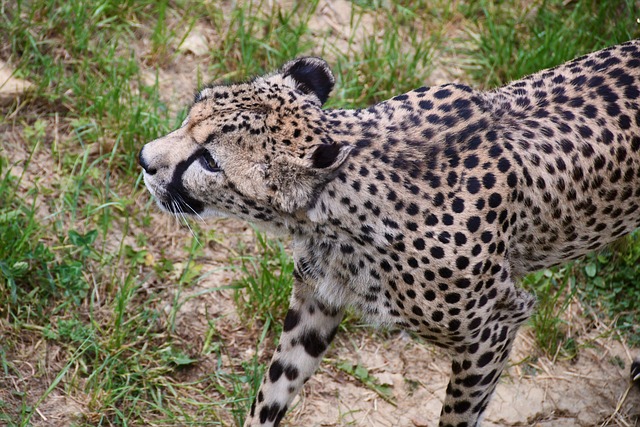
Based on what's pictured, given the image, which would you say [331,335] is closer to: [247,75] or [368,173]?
[368,173]

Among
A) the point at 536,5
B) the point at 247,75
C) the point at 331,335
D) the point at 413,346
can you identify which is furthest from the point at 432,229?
the point at 536,5

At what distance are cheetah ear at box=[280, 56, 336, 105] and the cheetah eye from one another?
1.78ft

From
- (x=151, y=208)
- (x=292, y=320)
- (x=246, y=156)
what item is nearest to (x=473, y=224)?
(x=246, y=156)

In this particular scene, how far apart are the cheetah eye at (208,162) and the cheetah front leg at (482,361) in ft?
4.33

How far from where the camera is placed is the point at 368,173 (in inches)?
154

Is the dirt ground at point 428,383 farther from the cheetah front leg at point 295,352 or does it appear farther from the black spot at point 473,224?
the black spot at point 473,224

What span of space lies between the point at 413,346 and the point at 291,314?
1.21m

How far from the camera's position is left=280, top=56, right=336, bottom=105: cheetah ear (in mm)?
4223

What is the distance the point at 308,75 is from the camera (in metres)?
4.24

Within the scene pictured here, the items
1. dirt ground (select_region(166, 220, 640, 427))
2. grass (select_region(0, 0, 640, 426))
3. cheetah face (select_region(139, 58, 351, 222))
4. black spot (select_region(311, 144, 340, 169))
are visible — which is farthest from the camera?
dirt ground (select_region(166, 220, 640, 427))

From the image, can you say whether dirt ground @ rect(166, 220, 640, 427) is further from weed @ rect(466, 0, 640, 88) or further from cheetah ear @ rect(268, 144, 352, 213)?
weed @ rect(466, 0, 640, 88)

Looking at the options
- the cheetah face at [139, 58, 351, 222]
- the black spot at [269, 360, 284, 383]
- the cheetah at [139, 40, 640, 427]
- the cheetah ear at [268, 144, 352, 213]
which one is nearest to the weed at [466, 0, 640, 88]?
the cheetah at [139, 40, 640, 427]

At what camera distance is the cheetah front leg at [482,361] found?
4.18 metres

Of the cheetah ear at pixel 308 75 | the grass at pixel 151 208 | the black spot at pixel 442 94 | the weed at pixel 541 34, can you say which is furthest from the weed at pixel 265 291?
the weed at pixel 541 34
